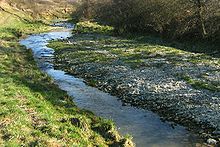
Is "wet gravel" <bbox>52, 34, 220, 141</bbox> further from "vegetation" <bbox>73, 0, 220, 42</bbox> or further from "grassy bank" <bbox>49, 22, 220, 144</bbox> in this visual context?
"vegetation" <bbox>73, 0, 220, 42</bbox>

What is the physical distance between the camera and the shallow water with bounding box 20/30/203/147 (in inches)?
878

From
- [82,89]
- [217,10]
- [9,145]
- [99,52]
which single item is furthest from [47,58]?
[9,145]

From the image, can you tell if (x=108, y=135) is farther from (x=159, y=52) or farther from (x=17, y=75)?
(x=159, y=52)

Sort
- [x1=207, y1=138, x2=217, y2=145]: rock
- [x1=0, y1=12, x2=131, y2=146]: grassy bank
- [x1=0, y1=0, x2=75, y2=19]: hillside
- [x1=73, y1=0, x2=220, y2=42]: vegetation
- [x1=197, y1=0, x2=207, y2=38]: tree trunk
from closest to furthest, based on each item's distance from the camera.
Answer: [x1=0, y1=12, x2=131, y2=146]: grassy bank < [x1=207, y1=138, x2=217, y2=145]: rock < [x1=197, y1=0, x2=207, y2=38]: tree trunk < [x1=73, y1=0, x2=220, y2=42]: vegetation < [x1=0, y1=0, x2=75, y2=19]: hillside

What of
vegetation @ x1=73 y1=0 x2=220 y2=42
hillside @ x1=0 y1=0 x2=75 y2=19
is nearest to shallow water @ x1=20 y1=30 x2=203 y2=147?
vegetation @ x1=73 y1=0 x2=220 y2=42

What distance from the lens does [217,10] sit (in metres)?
54.9

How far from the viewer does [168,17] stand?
64.8 meters

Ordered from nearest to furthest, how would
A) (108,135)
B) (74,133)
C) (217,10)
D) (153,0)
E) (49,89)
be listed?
(74,133) → (108,135) → (49,89) → (217,10) → (153,0)

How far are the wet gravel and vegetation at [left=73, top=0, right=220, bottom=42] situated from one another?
14.1m

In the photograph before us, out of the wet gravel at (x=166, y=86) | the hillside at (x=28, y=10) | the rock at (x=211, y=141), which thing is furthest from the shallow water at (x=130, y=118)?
the hillside at (x=28, y=10)

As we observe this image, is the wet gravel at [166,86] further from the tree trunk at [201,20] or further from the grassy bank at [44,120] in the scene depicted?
the tree trunk at [201,20]

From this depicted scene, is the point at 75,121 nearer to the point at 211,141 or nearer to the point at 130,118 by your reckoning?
the point at 130,118

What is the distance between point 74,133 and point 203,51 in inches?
1297

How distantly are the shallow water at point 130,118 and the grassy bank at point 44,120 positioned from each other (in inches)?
56.5
